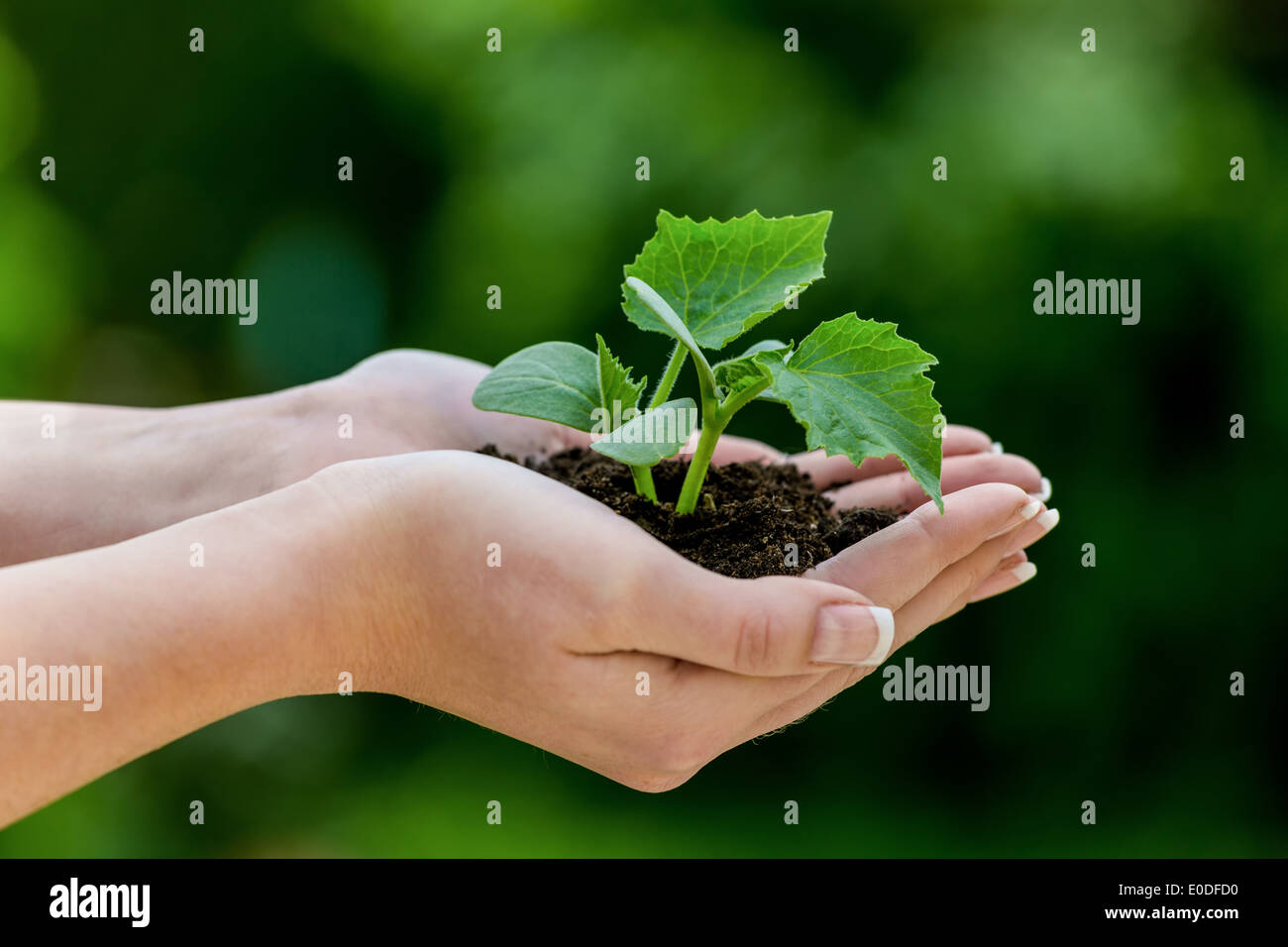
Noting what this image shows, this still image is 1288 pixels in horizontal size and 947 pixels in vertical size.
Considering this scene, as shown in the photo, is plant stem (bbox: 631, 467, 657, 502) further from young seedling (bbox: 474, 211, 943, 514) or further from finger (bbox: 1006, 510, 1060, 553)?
finger (bbox: 1006, 510, 1060, 553)

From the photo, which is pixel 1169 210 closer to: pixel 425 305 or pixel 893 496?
pixel 893 496

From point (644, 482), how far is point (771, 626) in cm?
38

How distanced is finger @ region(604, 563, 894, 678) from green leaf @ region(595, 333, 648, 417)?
0.34 metres

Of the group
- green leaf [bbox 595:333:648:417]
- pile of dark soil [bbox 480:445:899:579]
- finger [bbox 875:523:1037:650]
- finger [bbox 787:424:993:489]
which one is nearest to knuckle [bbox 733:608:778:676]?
pile of dark soil [bbox 480:445:899:579]

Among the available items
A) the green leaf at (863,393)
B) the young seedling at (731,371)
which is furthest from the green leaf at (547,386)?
the green leaf at (863,393)

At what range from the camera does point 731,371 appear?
1238 millimetres

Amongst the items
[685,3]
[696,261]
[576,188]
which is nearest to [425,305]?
[576,188]

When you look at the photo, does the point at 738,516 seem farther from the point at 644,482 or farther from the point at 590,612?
the point at 590,612

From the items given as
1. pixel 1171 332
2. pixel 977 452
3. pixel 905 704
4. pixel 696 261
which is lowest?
pixel 905 704

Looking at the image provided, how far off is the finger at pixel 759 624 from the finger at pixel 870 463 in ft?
2.01

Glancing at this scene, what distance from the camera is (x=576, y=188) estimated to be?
2.39 metres

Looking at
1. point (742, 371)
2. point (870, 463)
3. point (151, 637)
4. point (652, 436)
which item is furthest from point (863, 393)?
point (151, 637)

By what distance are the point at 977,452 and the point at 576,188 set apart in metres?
1.22

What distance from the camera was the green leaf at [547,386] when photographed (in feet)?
4.05
